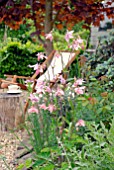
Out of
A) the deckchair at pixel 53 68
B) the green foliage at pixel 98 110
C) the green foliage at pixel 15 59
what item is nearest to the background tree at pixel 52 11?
the deckchair at pixel 53 68

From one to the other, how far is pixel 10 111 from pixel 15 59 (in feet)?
11.4

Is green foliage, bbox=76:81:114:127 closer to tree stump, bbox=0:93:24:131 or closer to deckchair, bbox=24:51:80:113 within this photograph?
deckchair, bbox=24:51:80:113

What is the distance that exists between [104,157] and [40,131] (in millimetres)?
814

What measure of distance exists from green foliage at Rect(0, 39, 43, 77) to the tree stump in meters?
3.31

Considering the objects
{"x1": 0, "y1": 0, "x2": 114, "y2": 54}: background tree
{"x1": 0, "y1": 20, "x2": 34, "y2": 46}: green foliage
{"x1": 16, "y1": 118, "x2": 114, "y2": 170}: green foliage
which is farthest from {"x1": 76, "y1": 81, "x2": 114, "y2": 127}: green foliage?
{"x1": 0, "y1": 20, "x2": 34, "y2": 46}: green foliage

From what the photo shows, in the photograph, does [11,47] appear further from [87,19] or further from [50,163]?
[50,163]

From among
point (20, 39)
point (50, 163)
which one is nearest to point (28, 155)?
point (50, 163)

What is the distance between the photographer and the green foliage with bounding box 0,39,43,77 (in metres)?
7.31

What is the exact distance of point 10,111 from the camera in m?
4.02

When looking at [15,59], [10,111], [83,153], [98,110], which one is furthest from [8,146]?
[15,59]

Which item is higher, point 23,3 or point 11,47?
point 23,3

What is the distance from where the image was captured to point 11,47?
734cm

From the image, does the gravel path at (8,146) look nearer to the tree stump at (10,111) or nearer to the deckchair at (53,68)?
Answer: the tree stump at (10,111)

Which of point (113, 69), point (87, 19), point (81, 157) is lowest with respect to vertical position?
point (81, 157)
